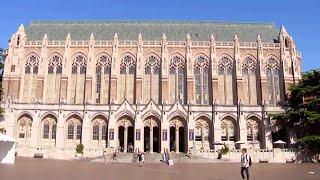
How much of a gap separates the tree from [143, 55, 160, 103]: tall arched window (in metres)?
20.2

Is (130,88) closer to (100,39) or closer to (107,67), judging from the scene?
(107,67)

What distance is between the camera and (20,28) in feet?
229

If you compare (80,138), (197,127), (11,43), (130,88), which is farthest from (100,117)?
(11,43)

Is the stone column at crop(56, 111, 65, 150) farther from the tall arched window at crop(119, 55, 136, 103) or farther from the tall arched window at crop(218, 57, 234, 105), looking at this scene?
the tall arched window at crop(218, 57, 234, 105)

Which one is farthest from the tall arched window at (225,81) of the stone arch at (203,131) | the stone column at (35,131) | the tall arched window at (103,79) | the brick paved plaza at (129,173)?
the brick paved plaza at (129,173)

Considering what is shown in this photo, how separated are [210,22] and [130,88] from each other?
2217 cm

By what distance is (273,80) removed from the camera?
67.5 metres

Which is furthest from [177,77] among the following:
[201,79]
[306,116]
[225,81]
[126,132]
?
[306,116]

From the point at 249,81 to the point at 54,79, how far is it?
3302 cm

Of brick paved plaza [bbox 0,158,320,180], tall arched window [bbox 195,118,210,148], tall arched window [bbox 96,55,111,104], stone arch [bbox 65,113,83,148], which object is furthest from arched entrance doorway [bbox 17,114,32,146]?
brick paved plaza [bbox 0,158,320,180]

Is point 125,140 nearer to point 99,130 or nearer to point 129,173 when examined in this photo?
point 99,130

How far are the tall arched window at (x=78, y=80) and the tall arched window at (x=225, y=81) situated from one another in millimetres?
23043

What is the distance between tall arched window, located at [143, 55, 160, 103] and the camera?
2601 inches

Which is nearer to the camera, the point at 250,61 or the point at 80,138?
the point at 80,138
